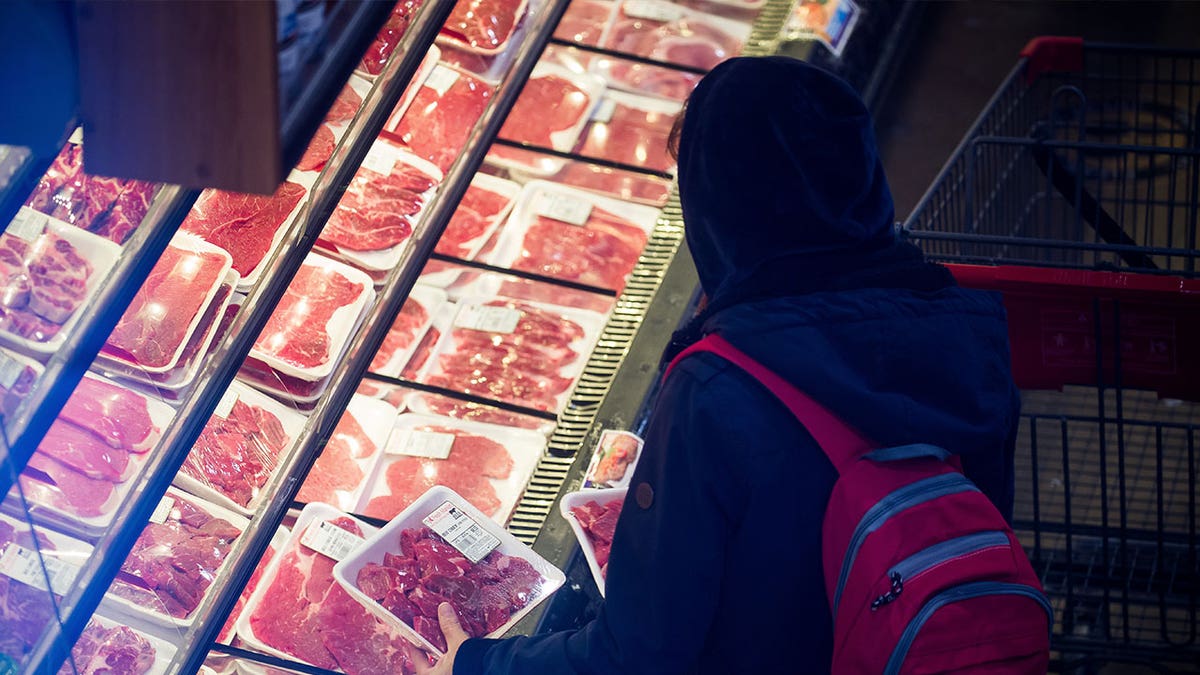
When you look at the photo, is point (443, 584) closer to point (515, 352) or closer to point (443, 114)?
point (515, 352)

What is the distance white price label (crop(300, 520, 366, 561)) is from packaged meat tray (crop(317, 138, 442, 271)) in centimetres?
75

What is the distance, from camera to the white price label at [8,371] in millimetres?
2107

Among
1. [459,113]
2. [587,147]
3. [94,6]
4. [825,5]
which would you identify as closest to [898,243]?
[94,6]

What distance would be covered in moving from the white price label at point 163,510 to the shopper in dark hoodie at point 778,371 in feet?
4.21

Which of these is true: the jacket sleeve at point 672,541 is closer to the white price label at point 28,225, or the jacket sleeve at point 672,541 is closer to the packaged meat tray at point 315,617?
the packaged meat tray at point 315,617

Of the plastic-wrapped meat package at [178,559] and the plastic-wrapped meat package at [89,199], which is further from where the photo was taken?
the plastic-wrapped meat package at [178,559]

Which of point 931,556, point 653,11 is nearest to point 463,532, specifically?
point 931,556

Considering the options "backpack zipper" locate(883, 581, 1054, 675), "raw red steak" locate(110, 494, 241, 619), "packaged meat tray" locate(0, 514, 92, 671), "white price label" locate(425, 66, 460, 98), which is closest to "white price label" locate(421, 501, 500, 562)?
"raw red steak" locate(110, 494, 241, 619)

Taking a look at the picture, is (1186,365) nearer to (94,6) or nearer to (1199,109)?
(1199,109)

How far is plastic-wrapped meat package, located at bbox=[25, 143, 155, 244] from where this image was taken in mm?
2432

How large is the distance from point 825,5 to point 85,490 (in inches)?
132

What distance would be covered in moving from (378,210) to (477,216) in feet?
1.98

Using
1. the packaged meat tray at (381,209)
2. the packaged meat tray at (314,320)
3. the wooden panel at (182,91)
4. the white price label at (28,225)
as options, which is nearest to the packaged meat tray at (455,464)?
the packaged meat tray at (314,320)

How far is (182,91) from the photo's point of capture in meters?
1.67
